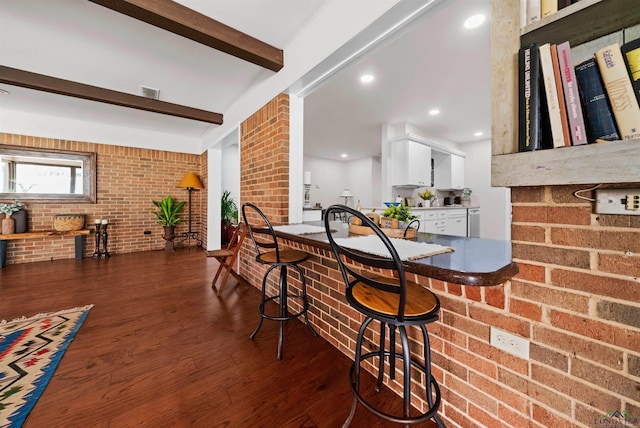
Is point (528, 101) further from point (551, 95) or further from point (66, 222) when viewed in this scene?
point (66, 222)

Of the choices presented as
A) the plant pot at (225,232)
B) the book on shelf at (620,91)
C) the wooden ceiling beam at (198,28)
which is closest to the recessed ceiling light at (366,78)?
the wooden ceiling beam at (198,28)

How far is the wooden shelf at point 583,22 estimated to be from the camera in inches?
27.9

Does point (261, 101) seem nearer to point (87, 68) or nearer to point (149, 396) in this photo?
point (87, 68)

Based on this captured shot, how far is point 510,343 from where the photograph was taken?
36.7 inches

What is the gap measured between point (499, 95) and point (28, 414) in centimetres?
259

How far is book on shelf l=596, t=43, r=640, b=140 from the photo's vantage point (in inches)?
26.0

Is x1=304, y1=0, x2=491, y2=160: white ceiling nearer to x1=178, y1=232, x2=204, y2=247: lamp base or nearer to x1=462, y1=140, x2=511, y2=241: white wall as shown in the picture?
x1=462, y1=140, x2=511, y2=241: white wall

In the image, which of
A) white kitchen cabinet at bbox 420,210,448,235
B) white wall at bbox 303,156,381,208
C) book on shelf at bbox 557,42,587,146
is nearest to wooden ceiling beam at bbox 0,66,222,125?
white kitchen cabinet at bbox 420,210,448,235

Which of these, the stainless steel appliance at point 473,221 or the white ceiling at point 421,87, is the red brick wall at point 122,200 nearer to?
the white ceiling at point 421,87

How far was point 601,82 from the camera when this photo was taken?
71 centimetres

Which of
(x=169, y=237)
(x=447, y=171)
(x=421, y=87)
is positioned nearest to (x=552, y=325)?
(x=421, y=87)

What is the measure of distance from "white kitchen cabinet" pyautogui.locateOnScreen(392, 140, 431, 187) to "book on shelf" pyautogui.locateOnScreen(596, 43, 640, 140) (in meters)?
3.95

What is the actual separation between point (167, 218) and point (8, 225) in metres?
2.15

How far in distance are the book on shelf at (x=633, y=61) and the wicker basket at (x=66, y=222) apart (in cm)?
635
